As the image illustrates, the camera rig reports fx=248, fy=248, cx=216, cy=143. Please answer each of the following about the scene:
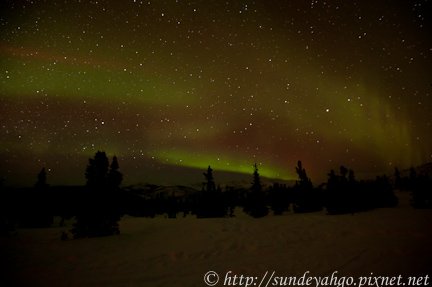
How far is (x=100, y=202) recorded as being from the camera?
63.8 ft

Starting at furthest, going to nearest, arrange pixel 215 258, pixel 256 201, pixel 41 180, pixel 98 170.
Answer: pixel 41 180
pixel 256 201
pixel 98 170
pixel 215 258

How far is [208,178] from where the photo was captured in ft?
123

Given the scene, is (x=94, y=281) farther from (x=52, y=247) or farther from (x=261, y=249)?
(x=52, y=247)

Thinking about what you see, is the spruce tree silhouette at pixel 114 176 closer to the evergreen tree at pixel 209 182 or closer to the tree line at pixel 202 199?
the tree line at pixel 202 199

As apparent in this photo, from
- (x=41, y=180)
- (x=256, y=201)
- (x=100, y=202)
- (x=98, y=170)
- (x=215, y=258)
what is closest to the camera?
(x=215, y=258)

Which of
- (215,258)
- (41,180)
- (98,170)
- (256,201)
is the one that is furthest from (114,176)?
(41,180)

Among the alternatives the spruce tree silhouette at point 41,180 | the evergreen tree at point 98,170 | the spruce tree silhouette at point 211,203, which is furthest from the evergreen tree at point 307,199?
the spruce tree silhouette at point 41,180

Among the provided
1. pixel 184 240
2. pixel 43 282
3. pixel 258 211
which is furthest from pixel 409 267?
pixel 258 211

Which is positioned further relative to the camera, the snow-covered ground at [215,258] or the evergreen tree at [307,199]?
the evergreen tree at [307,199]

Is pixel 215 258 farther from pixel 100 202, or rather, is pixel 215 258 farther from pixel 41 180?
pixel 41 180

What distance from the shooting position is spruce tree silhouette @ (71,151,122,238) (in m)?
18.5

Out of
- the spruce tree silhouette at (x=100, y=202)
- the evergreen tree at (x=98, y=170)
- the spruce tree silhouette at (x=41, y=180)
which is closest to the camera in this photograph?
the spruce tree silhouette at (x=100, y=202)

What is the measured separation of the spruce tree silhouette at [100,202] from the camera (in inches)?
730

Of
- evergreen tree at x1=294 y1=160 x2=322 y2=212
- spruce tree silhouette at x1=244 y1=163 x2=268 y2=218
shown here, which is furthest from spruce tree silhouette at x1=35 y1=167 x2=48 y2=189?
evergreen tree at x1=294 y1=160 x2=322 y2=212
